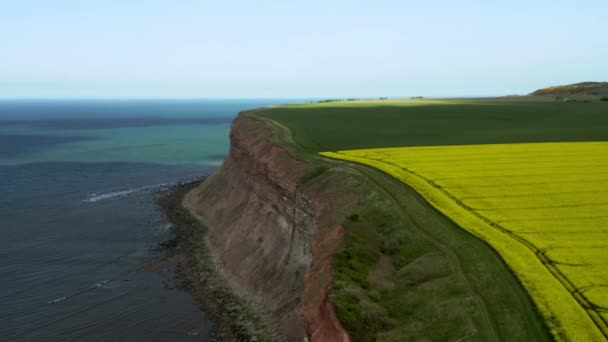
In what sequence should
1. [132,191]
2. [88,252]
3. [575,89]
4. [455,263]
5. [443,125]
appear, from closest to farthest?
[455,263] → [88,252] → [443,125] → [132,191] → [575,89]

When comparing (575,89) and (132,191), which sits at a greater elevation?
(575,89)

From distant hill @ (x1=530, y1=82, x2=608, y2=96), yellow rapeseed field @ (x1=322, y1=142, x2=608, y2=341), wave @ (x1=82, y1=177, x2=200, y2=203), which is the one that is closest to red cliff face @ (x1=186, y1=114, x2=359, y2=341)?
yellow rapeseed field @ (x1=322, y1=142, x2=608, y2=341)

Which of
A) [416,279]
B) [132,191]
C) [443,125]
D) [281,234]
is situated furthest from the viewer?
[132,191]

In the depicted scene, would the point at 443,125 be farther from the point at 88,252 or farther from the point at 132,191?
the point at 88,252

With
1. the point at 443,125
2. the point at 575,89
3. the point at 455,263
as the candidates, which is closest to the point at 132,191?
the point at 443,125

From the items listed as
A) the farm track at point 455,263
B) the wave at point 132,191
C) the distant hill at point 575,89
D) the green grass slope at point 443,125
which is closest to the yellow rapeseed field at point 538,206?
the farm track at point 455,263

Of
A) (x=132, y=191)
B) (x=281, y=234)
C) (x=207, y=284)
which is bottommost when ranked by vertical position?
(x=207, y=284)

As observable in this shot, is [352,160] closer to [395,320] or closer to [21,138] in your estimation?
[395,320]

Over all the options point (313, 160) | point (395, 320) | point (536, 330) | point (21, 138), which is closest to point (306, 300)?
point (395, 320)

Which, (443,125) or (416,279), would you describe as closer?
(416,279)
